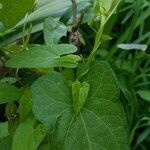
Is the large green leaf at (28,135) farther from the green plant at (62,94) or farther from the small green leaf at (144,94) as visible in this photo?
the small green leaf at (144,94)

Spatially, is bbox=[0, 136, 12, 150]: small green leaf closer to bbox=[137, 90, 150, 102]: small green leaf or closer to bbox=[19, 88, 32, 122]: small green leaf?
bbox=[19, 88, 32, 122]: small green leaf

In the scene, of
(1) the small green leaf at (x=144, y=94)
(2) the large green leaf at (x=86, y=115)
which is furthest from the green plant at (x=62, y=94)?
(1) the small green leaf at (x=144, y=94)

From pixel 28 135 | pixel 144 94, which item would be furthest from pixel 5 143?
pixel 144 94

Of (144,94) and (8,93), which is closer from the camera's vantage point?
(8,93)

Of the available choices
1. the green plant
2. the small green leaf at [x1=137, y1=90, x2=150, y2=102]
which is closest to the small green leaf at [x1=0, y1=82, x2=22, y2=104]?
the green plant

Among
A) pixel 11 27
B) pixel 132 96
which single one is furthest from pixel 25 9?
pixel 132 96

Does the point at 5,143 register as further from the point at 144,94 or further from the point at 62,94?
the point at 144,94

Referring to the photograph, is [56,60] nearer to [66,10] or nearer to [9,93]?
[9,93]
